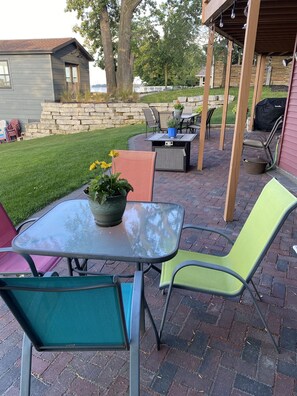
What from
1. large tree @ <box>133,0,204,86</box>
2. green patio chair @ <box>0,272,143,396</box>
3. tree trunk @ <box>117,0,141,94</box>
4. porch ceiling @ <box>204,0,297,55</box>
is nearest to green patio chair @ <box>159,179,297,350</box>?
green patio chair @ <box>0,272,143,396</box>

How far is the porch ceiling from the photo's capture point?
3818 mm

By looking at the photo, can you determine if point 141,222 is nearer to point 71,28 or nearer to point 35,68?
point 35,68

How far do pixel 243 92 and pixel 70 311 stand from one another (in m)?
2.70

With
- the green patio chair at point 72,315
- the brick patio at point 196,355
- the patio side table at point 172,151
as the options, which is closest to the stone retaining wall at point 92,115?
the patio side table at point 172,151

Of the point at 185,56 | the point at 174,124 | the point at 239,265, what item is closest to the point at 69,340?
the point at 239,265

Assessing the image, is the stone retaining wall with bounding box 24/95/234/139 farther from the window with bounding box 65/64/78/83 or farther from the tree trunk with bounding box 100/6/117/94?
the window with bounding box 65/64/78/83

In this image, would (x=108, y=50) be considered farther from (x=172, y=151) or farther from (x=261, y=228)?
(x=261, y=228)

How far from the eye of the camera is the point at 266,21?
4.88 meters

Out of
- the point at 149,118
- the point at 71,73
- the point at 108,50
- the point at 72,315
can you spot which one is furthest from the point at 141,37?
the point at 72,315

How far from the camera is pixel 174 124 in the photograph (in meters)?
5.29

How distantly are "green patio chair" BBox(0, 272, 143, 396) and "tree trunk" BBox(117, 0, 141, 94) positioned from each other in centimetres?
1184

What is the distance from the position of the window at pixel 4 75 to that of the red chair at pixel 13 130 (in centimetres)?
180

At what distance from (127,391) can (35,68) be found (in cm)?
1518

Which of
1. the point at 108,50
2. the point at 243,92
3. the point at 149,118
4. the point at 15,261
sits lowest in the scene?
the point at 15,261
